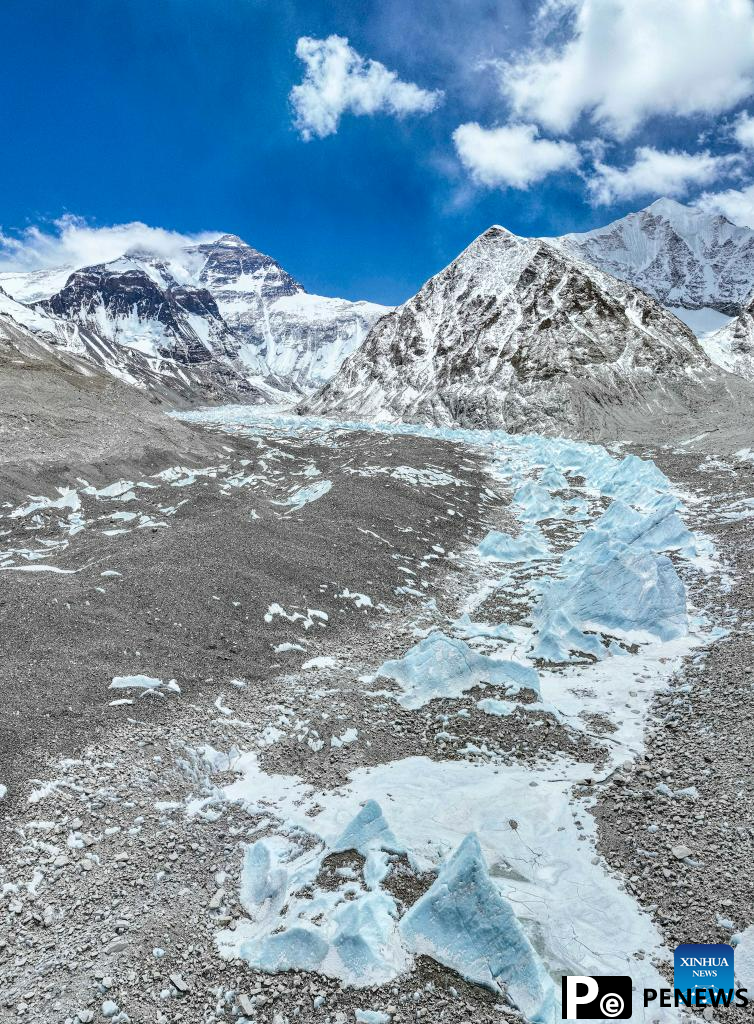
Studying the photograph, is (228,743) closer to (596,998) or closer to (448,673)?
(448,673)

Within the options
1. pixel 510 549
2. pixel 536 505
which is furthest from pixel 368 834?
pixel 536 505

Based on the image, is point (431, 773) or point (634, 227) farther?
point (634, 227)

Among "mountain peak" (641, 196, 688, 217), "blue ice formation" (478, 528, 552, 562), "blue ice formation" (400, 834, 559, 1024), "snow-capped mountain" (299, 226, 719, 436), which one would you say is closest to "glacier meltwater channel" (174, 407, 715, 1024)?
"blue ice formation" (400, 834, 559, 1024)

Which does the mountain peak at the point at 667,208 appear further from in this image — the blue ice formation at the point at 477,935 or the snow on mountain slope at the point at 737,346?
the blue ice formation at the point at 477,935

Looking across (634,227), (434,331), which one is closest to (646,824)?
(434,331)

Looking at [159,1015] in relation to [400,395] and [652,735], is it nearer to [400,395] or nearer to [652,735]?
[652,735]


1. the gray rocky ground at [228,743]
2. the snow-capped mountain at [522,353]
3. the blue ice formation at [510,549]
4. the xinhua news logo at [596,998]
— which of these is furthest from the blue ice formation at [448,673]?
the snow-capped mountain at [522,353]
